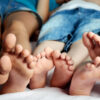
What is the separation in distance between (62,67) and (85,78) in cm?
8

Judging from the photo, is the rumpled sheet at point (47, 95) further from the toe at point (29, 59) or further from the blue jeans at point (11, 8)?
the blue jeans at point (11, 8)

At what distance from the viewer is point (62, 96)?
1.95ft

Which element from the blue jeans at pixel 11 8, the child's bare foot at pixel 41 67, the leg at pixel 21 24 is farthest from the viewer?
the blue jeans at pixel 11 8

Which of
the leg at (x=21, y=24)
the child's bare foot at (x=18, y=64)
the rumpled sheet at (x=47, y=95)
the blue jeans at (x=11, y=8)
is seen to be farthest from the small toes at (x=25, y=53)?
the blue jeans at (x=11, y=8)

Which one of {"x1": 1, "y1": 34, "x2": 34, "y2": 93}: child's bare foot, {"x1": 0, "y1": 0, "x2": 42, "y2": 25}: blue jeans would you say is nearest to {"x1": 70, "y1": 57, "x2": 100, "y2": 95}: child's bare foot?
{"x1": 1, "y1": 34, "x2": 34, "y2": 93}: child's bare foot

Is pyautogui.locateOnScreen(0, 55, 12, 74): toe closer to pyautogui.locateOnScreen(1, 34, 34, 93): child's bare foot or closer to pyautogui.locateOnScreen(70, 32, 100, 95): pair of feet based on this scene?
pyautogui.locateOnScreen(1, 34, 34, 93): child's bare foot

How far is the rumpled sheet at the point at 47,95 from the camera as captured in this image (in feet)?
1.89

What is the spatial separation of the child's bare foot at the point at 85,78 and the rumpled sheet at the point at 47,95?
0.02 metres

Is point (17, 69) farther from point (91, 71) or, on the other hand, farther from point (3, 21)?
point (3, 21)

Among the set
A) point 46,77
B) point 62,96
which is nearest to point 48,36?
point 46,77

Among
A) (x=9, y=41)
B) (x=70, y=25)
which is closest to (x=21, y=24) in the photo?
(x=70, y=25)

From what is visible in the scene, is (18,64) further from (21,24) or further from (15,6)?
(15,6)

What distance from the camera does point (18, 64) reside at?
1.86ft

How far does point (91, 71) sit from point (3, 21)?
67cm
